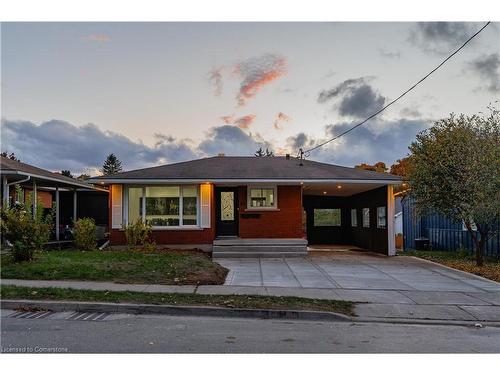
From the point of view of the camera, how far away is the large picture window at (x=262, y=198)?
17.6m

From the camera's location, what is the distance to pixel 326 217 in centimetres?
2350

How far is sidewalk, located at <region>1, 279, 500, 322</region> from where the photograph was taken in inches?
316

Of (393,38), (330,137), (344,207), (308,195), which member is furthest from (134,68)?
(330,137)

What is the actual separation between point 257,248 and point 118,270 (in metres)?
6.14

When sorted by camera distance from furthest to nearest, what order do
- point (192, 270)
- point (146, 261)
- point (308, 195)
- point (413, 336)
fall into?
point (308, 195)
point (146, 261)
point (192, 270)
point (413, 336)

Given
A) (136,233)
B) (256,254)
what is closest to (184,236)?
(136,233)

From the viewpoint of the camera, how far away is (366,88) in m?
19.5

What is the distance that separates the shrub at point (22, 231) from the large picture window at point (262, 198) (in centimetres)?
824

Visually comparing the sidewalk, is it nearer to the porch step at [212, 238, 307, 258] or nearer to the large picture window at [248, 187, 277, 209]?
the porch step at [212, 238, 307, 258]

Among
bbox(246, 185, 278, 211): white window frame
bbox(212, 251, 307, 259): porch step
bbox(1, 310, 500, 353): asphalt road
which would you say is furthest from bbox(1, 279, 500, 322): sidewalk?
bbox(246, 185, 278, 211): white window frame

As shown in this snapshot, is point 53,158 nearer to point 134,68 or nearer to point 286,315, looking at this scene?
point 134,68

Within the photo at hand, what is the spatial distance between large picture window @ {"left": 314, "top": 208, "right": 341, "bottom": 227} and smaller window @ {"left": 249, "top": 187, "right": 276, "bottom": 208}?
6368 mm

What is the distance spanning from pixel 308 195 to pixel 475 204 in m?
9.98

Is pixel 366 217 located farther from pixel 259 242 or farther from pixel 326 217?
pixel 259 242
